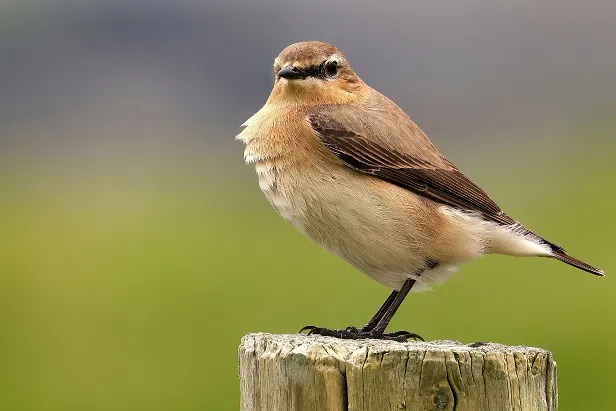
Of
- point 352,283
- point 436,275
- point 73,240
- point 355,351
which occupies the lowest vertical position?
point 355,351

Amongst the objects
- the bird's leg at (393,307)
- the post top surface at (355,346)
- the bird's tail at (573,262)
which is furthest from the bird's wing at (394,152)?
the post top surface at (355,346)

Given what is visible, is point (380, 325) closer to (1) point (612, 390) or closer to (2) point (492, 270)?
(1) point (612, 390)

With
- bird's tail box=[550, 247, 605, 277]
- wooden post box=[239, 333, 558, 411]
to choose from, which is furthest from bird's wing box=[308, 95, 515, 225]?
wooden post box=[239, 333, 558, 411]

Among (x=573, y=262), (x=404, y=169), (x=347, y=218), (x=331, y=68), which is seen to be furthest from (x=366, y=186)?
(x=573, y=262)

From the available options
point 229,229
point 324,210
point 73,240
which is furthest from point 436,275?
point 73,240

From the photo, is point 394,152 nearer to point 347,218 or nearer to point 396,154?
point 396,154

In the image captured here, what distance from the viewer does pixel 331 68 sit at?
26.0 ft

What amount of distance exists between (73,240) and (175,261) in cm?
338

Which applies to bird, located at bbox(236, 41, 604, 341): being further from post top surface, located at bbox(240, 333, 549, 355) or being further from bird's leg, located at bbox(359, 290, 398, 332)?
post top surface, located at bbox(240, 333, 549, 355)

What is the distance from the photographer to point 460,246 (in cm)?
743

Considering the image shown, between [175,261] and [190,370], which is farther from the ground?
[175,261]

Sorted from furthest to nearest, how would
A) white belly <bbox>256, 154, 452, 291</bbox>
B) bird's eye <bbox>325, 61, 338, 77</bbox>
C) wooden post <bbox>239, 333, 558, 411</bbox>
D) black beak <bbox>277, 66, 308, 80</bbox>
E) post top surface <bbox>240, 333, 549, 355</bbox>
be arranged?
bird's eye <bbox>325, 61, 338, 77</bbox> → black beak <bbox>277, 66, 308, 80</bbox> → white belly <bbox>256, 154, 452, 291</bbox> → post top surface <bbox>240, 333, 549, 355</bbox> → wooden post <bbox>239, 333, 558, 411</bbox>

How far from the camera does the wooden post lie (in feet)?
16.2

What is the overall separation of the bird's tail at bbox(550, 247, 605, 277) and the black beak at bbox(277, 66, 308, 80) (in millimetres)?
2289
